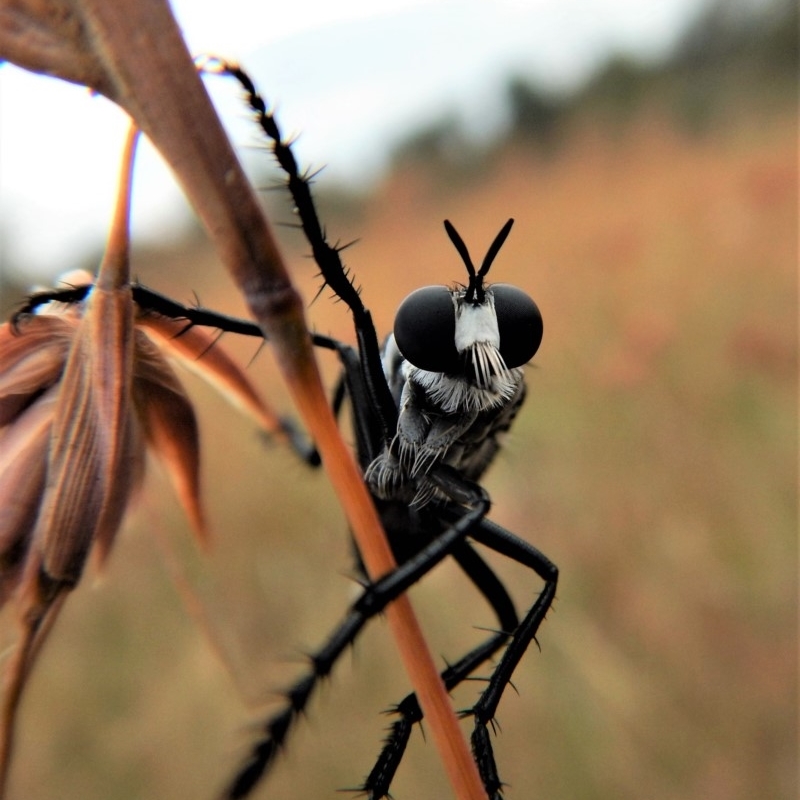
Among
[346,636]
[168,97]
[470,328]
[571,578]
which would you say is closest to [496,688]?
[346,636]

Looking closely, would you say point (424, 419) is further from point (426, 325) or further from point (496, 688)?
point (496, 688)

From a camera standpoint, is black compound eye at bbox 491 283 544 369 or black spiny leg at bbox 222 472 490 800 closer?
black spiny leg at bbox 222 472 490 800

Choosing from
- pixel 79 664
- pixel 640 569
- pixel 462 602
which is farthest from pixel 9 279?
pixel 640 569

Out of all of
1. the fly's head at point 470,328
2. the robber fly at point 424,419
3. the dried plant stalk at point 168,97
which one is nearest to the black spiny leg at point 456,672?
the robber fly at point 424,419

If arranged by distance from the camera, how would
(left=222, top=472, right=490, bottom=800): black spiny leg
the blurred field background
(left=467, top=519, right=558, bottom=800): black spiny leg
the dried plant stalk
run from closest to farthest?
the dried plant stalk → (left=222, top=472, right=490, bottom=800): black spiny leg → (left=467, top=519, right=558, bottom=800): black spiny leg → the blurred field background

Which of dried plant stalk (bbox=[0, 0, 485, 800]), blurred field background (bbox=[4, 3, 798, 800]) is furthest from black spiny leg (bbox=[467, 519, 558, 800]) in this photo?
dried plant stalk (bbox=[0, 0, 485, 800])

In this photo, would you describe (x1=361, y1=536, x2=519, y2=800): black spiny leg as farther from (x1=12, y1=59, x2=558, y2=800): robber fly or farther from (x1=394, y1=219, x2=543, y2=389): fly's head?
(x1=394, y1=219, x2=543, y2=389): fly's head

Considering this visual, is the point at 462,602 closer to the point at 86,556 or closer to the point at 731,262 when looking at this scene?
the point at 86,556
